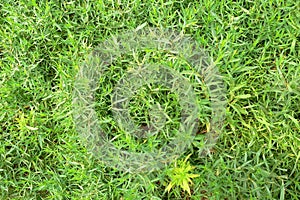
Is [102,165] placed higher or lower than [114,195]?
higher

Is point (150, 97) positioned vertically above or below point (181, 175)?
above

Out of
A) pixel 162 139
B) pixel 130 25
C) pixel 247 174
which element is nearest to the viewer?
pixel 247 174

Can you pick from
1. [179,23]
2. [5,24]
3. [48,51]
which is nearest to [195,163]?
[179,23]

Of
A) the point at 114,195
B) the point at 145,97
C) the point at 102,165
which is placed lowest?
the point at 114,195

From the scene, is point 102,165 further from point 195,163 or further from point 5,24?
point 5,24

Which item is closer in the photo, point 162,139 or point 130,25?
point 162,139

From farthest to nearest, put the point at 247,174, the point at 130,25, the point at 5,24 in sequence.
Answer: the point at 5,24 < the point at 130,25 < the point at 247,174

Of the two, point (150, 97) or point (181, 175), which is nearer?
point (181, 175)
